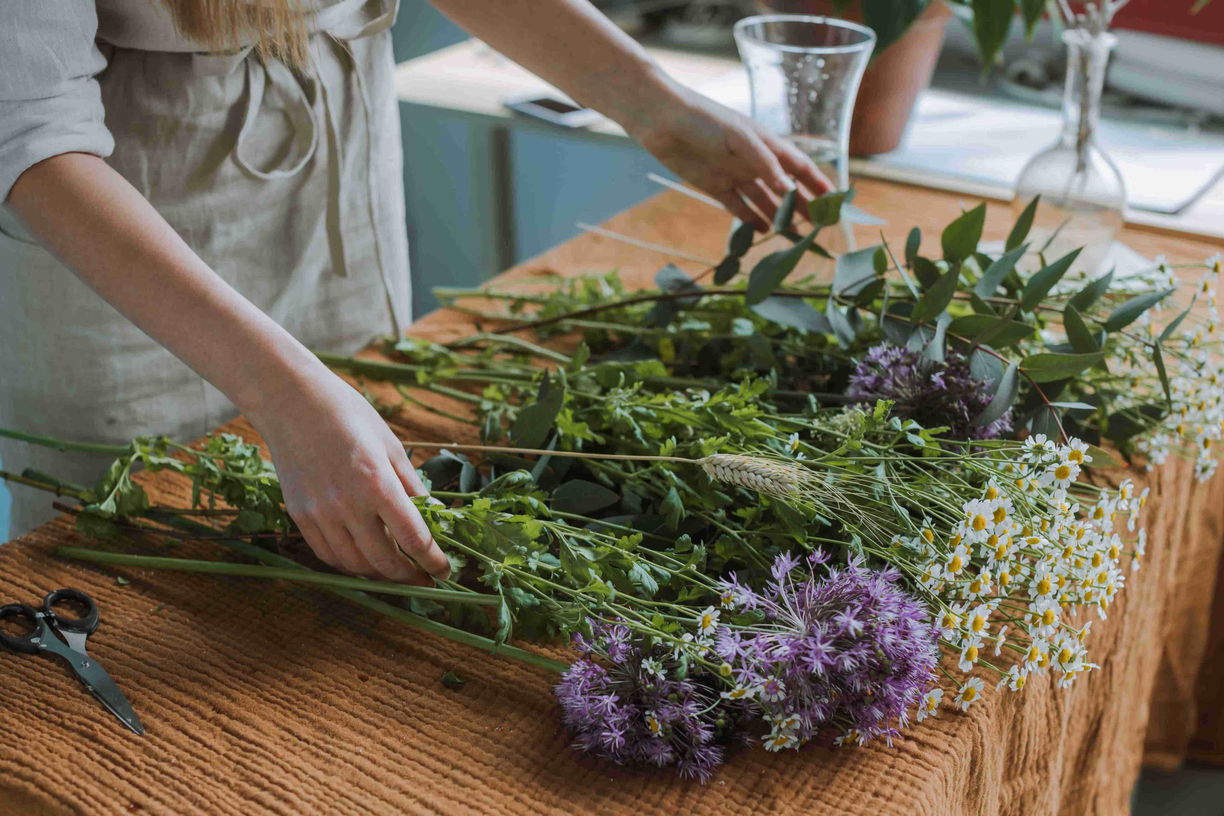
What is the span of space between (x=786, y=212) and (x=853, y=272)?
0.29 feet

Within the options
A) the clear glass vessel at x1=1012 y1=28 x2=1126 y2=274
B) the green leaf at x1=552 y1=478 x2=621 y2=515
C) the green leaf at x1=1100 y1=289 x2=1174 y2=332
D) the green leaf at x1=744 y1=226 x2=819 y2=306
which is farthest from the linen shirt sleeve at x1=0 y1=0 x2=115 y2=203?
the clear glass vessel at x1=1012 y1=28 x2=1126 y2=274

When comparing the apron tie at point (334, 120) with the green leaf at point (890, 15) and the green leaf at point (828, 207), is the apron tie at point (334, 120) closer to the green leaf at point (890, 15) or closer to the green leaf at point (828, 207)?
the green leaf at point (828, 207)

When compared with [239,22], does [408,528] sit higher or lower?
lower

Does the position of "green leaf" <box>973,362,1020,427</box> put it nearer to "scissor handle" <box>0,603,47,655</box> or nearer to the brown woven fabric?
the brown woven fabric

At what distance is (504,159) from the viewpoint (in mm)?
2006

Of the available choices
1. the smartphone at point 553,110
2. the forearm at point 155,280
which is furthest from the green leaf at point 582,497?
the smartphone at point 553,110

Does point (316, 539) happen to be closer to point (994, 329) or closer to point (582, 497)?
point (582, 497)

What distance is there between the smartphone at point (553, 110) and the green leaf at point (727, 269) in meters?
0.72

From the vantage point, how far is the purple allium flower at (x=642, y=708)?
553mm

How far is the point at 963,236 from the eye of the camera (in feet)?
2.72

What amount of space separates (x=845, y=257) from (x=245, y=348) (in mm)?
443

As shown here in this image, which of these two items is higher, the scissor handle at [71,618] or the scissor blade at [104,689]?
the scissor handle at [71,618]

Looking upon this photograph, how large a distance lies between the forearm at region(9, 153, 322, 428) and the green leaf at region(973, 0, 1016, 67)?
0.95 meters

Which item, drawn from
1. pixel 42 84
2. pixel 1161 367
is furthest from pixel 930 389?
pixel 42 84
